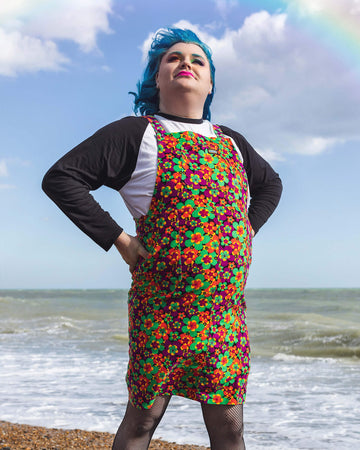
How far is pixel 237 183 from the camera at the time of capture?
6.25 ft

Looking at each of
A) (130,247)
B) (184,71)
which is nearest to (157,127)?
(184,71)

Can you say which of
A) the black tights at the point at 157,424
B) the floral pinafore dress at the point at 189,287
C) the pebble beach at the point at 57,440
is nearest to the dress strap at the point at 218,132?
the floral pinafore dress at the point at 189,287

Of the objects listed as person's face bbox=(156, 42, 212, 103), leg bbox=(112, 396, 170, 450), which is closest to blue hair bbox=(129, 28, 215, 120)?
person's face bbox=(156, 42, 212, 103)

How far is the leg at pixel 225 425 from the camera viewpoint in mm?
1811

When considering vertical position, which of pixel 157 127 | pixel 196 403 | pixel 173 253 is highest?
pixel 157 127

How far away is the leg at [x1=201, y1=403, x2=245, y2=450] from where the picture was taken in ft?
5.94

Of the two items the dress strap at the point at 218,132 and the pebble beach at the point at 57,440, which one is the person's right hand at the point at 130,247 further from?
A: the pebble beach at the point at 57,440

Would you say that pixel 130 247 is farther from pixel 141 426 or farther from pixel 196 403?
pixel 196 403

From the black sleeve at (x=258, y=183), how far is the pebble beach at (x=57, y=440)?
1.98 meters

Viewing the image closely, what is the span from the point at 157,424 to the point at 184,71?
4.43ft

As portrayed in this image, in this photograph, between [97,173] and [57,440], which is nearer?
[97,173]

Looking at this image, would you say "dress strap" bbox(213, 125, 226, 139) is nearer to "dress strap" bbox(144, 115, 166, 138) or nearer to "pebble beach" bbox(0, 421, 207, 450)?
"dress strap" bbox(144, 115, 166, 138)

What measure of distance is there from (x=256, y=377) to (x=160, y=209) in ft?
15.5

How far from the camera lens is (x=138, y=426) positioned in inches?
71.0
